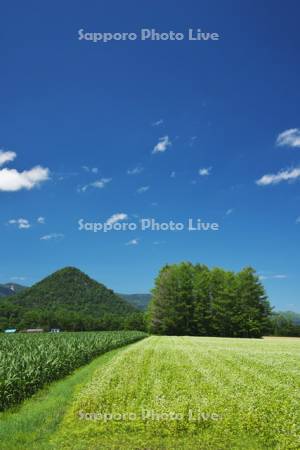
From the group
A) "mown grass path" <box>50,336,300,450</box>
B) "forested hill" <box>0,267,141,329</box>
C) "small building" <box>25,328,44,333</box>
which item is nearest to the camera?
"mown grass path" <box>50,336,300,450</box>

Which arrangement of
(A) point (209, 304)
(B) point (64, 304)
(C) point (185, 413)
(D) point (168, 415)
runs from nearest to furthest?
(D) point (168, 415) < (C) point (185, 413) < (A) point (209, 304) < (B) point (64, 304)

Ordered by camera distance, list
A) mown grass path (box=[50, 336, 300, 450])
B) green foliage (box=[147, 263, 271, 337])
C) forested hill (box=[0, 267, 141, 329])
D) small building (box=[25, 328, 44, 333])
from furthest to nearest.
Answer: forested hill (box=[0, 267, 141, 329]), small building (box=[25, 328, 44, 333]), green foliage (box=[147, 263, 271, 337]), mown grass path (box=[50, 336, 300, 450])

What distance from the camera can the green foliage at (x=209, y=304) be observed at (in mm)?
87188

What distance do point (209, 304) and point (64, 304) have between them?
77.5 m

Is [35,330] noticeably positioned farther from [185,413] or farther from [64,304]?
[185,413]

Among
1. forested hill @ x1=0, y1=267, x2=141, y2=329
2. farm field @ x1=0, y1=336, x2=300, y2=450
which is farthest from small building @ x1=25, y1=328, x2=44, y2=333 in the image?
farm field @ x1=0, y1=336, x2=300, y2=450

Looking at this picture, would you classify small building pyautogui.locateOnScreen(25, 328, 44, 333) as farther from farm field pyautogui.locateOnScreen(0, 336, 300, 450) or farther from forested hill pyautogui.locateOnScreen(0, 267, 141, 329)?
farm field pyautogui.locateOnScreen(0, 336, 300, 450)

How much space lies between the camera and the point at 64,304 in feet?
504

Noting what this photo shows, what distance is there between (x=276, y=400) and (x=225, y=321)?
76.9 metres

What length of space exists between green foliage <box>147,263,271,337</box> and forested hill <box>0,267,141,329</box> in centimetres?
3840

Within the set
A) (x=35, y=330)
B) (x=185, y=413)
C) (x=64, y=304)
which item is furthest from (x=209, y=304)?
(x=185, y=413)

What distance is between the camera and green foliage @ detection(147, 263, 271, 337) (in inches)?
3433

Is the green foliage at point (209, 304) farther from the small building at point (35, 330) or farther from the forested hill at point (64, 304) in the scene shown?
the small building at point (35, 330)

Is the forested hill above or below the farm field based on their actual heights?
above
